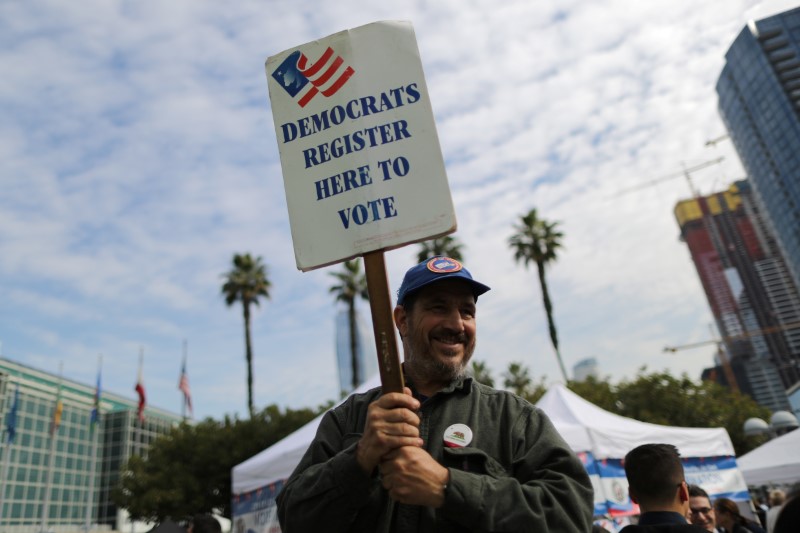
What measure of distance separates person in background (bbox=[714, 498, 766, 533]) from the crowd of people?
536cm

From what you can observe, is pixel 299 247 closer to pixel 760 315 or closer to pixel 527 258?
pixel 527 258

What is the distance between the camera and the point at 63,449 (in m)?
47.2

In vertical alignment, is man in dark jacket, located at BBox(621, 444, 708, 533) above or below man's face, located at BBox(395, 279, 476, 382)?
below

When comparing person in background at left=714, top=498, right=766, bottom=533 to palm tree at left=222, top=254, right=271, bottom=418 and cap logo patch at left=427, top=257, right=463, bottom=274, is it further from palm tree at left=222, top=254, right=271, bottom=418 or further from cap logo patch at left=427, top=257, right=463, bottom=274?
A: palm tree at left=222, top=254, right=271, bottom=418

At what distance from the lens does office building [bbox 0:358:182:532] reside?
139 feet

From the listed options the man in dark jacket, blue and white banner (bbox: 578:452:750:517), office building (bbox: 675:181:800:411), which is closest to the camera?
the man in dark jacket

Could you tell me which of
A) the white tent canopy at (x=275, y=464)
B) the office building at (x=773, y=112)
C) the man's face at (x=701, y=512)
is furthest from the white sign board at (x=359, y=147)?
the office building at (x=773, y=112)

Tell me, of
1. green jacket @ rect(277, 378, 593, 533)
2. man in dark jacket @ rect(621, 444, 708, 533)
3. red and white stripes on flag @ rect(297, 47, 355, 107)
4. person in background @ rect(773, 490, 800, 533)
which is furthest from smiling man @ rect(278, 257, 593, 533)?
man in dark jacket @ rect(621, 444, 708, 533)

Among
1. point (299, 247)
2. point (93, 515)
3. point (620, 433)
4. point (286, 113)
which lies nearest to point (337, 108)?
point (286, 113)

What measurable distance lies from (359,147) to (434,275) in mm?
601

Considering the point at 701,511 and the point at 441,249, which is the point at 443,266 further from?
the point at 441,249

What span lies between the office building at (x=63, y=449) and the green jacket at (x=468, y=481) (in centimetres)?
4142

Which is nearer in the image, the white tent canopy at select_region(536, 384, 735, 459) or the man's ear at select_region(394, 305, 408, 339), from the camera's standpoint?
the man's ear at select_region(394, 305, 408, 339)

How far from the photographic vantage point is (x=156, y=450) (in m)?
29.9
